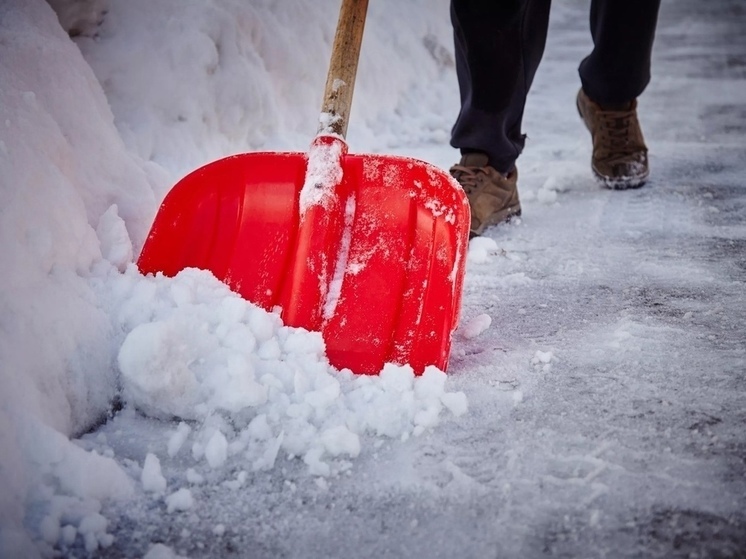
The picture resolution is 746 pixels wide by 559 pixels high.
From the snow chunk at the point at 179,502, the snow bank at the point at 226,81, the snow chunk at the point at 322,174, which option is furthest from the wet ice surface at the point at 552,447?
the snow bank at the point at 226,81

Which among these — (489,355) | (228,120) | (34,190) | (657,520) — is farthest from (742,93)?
(34,190)

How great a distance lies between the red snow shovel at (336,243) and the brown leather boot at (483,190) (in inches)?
24.6

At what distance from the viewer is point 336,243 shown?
1.19m

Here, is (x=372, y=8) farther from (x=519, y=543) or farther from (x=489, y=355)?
(x=519, y=543)

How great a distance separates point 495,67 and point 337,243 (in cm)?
84

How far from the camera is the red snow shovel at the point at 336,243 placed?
1109 millimetres

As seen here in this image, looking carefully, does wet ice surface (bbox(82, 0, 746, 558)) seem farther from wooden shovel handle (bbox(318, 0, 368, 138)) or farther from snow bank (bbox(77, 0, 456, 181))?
snow bank (bbox(77, 0, 456, 181))

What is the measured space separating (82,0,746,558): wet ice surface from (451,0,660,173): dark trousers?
35 centimetres

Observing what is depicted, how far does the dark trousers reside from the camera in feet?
5.59

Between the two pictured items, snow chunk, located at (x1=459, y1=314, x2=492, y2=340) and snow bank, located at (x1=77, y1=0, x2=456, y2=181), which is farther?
snow bank, located at (x1=77, y1=0, x2=456, y2=181)

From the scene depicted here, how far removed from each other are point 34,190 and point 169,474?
0.54 metres

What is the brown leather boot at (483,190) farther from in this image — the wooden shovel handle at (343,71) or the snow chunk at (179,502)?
the snow chunk at (179,502)

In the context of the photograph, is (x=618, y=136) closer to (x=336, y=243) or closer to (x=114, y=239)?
(x=336, y=243)

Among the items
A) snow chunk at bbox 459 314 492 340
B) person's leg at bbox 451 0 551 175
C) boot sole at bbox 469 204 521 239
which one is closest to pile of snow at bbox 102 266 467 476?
snow chunk at bbox 459 314 492 340
